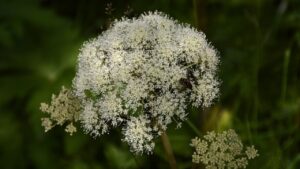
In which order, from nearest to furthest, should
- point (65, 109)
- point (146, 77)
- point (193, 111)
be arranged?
point (146, 77) < point (65, 109) < point (193, 111)

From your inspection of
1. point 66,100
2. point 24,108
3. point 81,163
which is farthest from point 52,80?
point 66,100

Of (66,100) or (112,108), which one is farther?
(66,100)

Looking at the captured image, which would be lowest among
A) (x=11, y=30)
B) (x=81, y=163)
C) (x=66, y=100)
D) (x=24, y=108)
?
(x=66, y=100)

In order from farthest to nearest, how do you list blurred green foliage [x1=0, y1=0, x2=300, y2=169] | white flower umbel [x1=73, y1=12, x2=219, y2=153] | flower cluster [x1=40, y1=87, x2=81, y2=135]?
1. blurred green foliage [x1=0, y1=0, x2=300, y2=169]
2. flower cluster [x1=40, y1=87, x2=81, y2=135]
3. white flower umbel [x1=73, y1=12, x2=219, y2=153]

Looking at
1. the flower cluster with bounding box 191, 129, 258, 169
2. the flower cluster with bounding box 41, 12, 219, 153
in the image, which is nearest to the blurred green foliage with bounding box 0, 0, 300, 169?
the flower cluster with bounding box 191, 129, 258, 169

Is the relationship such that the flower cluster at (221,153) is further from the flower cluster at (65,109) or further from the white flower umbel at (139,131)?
the flower cluster at (65,109)

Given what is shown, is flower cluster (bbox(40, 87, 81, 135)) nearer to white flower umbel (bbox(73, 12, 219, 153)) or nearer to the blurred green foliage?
white flower umbel (bbox(73, 12, 219, 153))

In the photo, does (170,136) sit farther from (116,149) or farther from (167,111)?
(167,111)

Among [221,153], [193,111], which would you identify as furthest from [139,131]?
[193,111]

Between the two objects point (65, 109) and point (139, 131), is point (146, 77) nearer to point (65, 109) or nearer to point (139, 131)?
point (139, 131)
